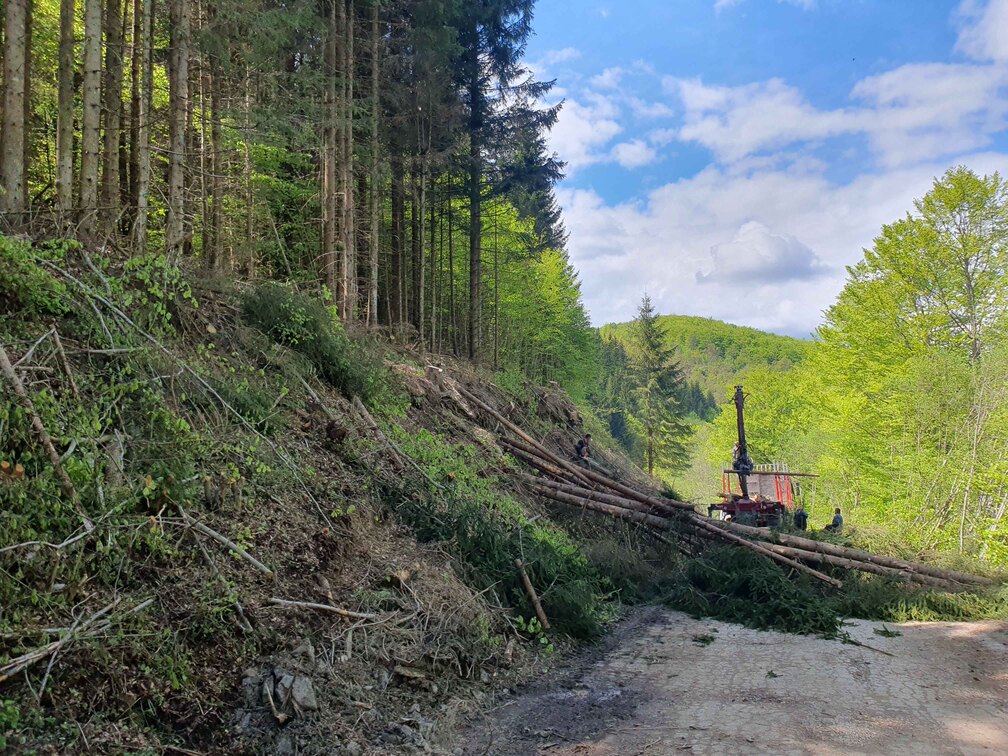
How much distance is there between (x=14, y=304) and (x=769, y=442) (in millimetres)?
41231

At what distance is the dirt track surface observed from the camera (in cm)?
488

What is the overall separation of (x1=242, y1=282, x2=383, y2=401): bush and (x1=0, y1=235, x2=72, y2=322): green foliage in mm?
2973

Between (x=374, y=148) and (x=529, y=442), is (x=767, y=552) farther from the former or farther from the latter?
(x=374, y=148)

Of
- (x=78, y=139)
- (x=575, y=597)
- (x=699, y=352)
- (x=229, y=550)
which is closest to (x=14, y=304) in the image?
(x=229, y=550)

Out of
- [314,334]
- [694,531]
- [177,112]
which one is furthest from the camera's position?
[694,531]

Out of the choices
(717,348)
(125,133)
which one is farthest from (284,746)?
(717,348)

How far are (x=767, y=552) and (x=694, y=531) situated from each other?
132cm

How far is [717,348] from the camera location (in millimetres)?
144000

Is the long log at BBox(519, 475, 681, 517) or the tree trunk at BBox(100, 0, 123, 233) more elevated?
the tree trunk at BBox(100, 0, 123, 233)

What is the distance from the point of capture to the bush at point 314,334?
859cm

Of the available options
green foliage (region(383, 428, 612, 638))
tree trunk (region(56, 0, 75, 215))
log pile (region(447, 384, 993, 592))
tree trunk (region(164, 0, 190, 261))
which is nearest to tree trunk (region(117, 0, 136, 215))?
tree trunk (region(56, 0, 75, 215))

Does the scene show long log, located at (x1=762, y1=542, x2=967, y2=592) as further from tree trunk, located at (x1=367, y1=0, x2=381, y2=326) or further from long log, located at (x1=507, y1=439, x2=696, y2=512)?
tree trunk, located at (x1=367, y1=0, x2=381, y2=326)

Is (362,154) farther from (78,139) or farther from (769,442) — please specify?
(769,442)

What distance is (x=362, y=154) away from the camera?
16.3 metres
